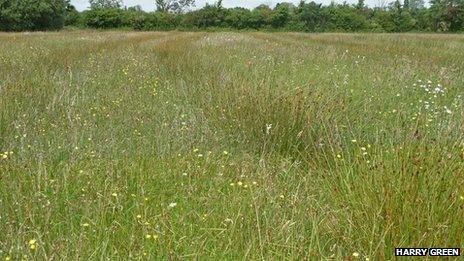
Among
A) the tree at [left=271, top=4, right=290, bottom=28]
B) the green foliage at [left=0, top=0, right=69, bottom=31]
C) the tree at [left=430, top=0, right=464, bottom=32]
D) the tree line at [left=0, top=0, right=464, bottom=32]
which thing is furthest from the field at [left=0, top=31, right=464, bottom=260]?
the tree at [left=430, top=0, right=464, bottom=32]

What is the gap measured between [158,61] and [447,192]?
8201mm

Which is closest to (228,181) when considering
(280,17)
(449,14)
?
(280,17)

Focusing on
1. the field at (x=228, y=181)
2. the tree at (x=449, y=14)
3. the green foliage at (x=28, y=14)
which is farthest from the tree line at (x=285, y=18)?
the field at (x=228, y=181)

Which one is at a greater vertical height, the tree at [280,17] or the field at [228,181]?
the tree at [280,17]

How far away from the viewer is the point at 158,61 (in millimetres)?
9484

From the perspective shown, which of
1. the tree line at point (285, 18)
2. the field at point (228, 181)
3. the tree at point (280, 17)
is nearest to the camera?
the field at point (228, 181)

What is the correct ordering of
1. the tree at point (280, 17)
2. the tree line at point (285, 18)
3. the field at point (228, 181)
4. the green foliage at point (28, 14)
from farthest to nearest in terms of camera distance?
the tree at point (280, 17) < the tree line at point (285, 18) < the green foliage at point (28, 14) < the field at point (228, 181)

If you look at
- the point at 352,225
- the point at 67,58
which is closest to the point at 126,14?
the point at 67,58

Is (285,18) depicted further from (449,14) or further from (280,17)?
(449,14)

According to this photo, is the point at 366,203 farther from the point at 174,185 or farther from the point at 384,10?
the point at 384,10

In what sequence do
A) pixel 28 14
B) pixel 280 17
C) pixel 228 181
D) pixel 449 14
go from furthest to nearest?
pixel 280 17
pixel 449 14
pixel 28 14
pixel 228 181

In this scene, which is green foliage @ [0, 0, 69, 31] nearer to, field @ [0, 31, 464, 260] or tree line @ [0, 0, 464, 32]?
tree line @ [0, 0, 464, 32]

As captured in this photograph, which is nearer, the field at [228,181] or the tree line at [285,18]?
the field at [228,181]

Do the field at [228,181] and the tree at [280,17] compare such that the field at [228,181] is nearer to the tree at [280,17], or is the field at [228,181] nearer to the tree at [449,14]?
the tree at [280,17]
